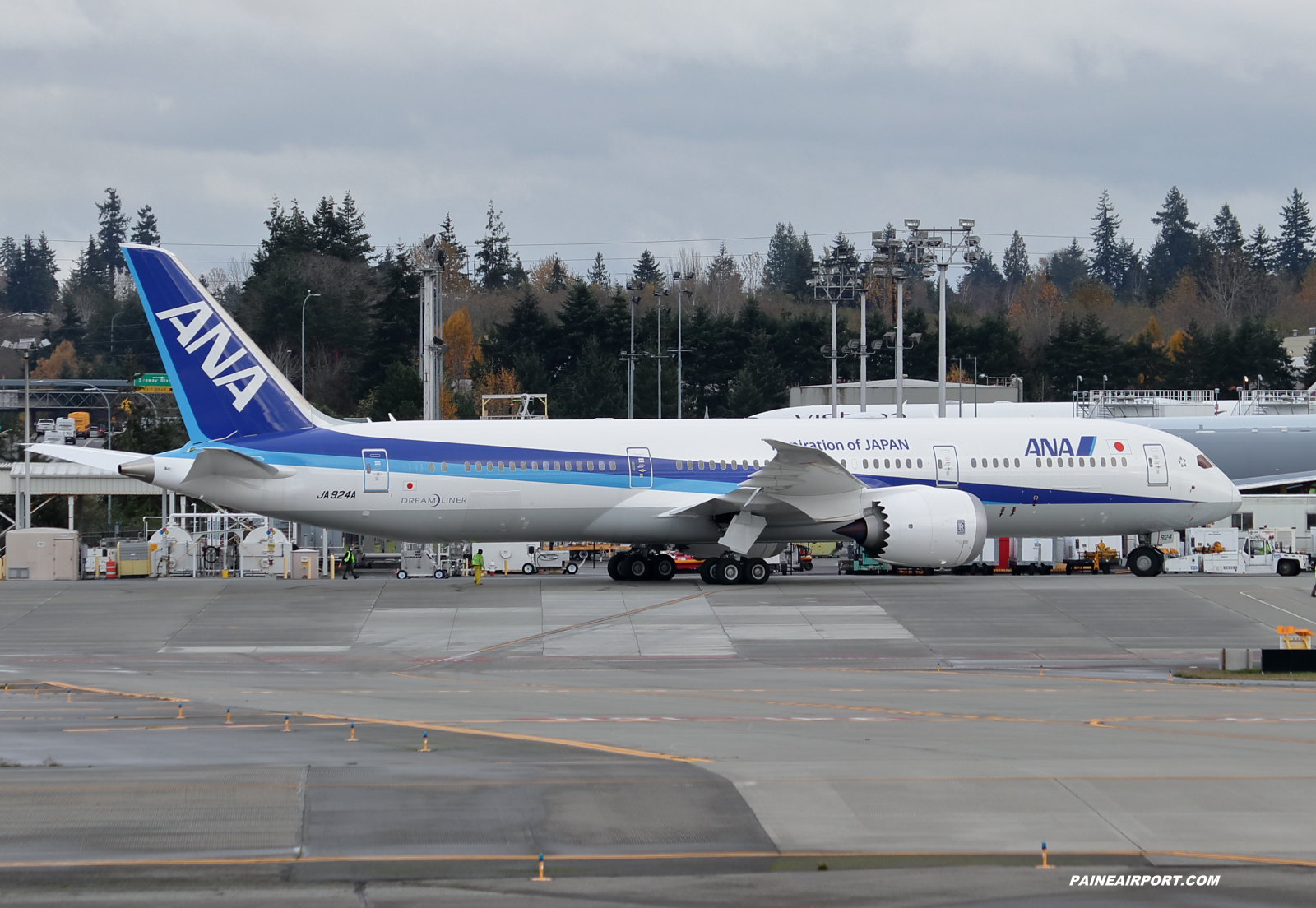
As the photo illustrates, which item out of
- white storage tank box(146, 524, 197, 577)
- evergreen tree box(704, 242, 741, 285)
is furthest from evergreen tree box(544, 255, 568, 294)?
white storage tank box(146, 524, 197, 577)

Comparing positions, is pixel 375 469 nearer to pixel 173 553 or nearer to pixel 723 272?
pixel 173 553

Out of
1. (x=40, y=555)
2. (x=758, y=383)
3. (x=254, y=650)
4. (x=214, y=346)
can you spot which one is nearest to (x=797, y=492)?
(x=254, y=650)

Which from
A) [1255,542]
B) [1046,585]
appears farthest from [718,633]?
[1255,542]

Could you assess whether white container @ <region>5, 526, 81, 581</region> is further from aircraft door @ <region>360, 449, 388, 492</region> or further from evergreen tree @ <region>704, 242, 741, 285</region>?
evergreen tree @ <region>704, 242, 741, 285</region>

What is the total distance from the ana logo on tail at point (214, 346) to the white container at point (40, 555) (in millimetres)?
10801

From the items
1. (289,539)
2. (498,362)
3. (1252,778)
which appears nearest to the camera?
(1252,778)

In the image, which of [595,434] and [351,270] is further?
[351,270]

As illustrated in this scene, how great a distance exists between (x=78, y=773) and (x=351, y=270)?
104035 millimetres

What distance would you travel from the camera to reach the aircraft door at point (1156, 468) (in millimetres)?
35750

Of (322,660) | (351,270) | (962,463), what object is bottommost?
(322,660)

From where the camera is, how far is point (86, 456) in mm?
32594

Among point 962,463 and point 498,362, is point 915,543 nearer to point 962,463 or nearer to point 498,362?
point 962,463

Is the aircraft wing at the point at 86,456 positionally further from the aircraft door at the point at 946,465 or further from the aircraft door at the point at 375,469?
the aircraft door at the point at 946,465

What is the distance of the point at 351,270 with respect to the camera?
11456 centimetres
